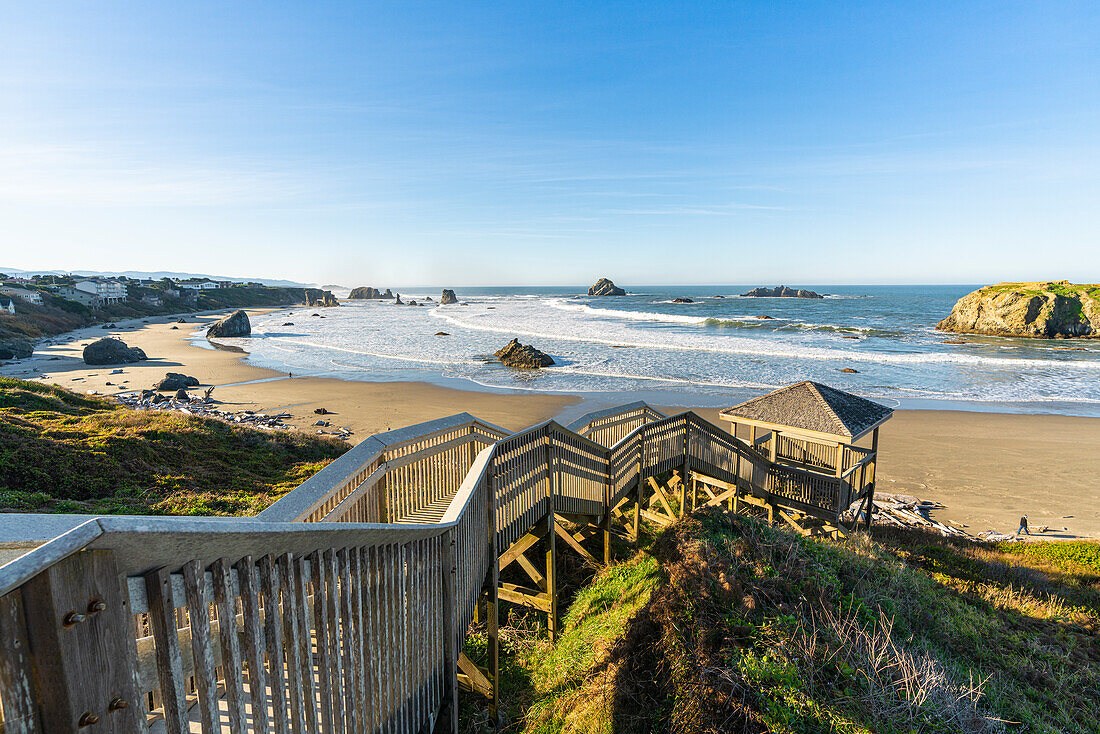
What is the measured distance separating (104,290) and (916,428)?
388 ft

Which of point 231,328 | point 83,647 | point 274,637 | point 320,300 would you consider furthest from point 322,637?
point 320,300

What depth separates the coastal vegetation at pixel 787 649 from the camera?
4.27 meters

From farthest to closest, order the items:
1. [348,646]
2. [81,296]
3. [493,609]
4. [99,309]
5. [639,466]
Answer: [81,296] < [99,309] < [639,466] < [493,609] < [348,646]

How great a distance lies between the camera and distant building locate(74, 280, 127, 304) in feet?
284

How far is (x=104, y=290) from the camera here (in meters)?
91.2

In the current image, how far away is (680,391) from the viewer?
28.3 meters

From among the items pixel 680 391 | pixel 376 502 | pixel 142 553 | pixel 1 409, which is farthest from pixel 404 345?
pixel 142 553

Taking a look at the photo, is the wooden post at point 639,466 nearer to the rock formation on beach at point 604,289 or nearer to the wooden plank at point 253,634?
the wooden plank at point 253,634

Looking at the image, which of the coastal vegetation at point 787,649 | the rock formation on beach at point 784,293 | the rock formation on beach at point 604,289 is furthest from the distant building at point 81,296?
the rock formation on beach at point 784,293

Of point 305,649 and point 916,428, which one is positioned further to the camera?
point 916,428

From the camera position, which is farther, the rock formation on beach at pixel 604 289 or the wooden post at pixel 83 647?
the rock formation on beach at pixel 604 289

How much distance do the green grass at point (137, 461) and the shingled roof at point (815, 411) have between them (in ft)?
38.0

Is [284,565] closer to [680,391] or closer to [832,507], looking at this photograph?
[832,507]

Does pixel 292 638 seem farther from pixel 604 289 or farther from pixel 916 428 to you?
pixel 604 289
